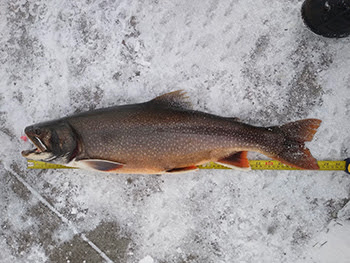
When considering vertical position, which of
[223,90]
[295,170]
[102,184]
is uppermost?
[223,90]

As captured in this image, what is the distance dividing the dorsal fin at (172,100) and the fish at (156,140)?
0.21ft

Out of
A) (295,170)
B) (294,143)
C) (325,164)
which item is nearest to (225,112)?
(294,143)

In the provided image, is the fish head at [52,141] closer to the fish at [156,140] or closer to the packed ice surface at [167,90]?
the fish at [156,140]

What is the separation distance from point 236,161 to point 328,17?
1.75 meters

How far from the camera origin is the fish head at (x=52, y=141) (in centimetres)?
275

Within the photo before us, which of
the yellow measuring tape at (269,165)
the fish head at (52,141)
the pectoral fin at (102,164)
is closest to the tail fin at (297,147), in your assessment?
the yellow measuring tape at (269,165)

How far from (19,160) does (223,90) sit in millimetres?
2523

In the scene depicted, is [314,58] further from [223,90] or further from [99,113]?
[99,113]

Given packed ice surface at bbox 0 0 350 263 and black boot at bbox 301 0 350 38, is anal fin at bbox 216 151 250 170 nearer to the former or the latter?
packed ice surface at bbox 0 0 350 263

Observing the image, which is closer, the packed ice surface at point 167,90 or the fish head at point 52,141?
the fish head at point 52,141

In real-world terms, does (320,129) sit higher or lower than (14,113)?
higher

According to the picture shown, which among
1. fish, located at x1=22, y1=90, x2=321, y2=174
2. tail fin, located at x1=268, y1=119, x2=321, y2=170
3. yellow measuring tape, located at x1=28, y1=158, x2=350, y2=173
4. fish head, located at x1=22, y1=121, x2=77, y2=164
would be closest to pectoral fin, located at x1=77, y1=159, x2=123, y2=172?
fish, located at x1=22, y1=90, x2=321, y2=174

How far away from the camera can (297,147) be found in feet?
9.38

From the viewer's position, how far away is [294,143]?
2867mm
